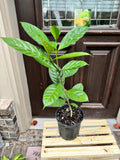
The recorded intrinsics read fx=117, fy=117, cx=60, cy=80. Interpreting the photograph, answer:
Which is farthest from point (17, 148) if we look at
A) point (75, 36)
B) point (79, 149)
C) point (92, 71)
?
point (75, 36)

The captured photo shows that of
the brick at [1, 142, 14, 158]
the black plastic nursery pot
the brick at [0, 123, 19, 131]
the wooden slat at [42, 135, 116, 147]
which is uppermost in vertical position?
the black plastic nursery pot

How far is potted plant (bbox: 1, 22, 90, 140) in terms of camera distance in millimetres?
502

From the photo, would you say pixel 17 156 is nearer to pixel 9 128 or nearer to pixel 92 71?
pixel 9 128

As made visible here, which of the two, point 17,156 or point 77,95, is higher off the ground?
point 77,95

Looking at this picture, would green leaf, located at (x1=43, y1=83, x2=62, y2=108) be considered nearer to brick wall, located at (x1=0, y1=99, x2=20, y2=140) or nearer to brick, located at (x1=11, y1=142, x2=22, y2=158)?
brick wall, located at (x1=0, y1=99, x2=20, y2=140)

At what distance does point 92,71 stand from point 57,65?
25.4 inches

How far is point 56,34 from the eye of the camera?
0.52 m

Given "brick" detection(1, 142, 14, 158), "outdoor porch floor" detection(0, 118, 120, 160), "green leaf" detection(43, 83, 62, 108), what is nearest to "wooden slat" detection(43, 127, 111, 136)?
"outdoor porch floor" detection(0, 118, 120, 160)

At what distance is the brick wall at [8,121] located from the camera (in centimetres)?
105

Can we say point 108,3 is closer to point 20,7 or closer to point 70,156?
point 20,7

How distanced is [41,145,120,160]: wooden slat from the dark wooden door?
553 millimetres

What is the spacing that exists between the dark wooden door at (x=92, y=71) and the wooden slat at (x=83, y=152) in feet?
1.81

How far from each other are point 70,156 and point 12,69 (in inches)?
32.0

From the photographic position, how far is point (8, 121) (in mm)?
1133
